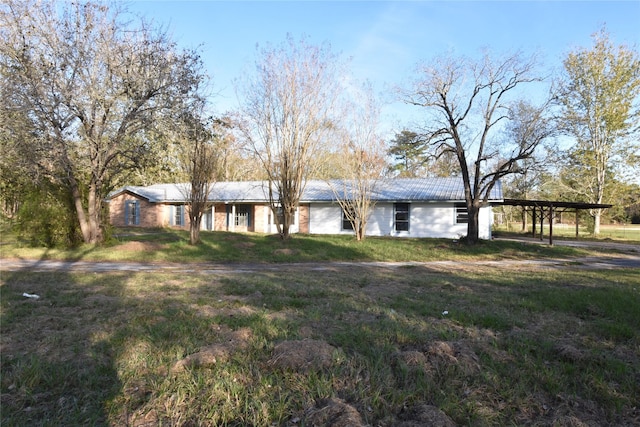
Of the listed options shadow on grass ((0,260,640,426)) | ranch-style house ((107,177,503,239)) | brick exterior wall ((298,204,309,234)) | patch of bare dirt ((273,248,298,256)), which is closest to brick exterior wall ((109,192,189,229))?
ranch-style house ((107,177,503,239))

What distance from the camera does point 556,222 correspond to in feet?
222

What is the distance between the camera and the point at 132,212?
31828 mm

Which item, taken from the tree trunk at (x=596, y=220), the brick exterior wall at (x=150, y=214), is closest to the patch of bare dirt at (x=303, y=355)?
the brick exterior wall at (x=150, y=214)

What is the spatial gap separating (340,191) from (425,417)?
71.8ft

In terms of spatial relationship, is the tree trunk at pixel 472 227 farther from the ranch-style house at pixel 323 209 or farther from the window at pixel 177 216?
the window at pixel 177 216

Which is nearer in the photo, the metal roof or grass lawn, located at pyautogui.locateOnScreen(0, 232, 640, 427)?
grass lawn, located at pyautogui.locateOnScreen(0, 232, 640, 427)

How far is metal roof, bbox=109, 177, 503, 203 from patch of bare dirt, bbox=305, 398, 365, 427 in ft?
58.4

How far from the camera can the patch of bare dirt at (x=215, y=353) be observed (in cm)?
379

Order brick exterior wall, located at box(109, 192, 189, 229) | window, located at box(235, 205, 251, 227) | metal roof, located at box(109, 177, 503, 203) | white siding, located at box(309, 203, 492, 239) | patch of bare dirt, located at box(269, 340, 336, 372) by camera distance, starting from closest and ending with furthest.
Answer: patch of bare dirt, located at box(269, 340, 336, 372), white siding, located at box(309, 203, 492, 239), metal roof, located at box(109, 177, 503, 203), window, located at box(235, 205, 251, 227), brick exterior wall, located at box(109, 192, 189, 229)

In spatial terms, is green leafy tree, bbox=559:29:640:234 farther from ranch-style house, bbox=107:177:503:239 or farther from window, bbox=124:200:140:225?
window, bbox=124:200:140:225

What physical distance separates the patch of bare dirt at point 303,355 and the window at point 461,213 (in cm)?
2071

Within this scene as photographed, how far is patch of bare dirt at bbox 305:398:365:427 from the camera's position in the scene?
2.86 m

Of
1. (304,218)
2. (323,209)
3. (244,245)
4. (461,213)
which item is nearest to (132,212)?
(304,218)

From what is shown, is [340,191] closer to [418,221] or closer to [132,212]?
[418,221]
